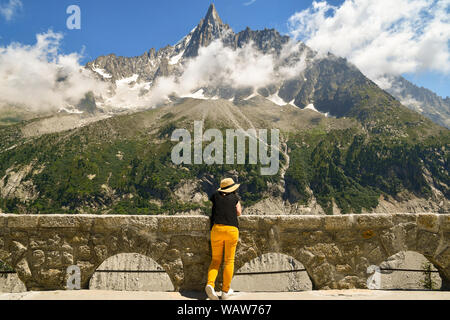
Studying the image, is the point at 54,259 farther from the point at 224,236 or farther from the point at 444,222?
the point at 444,222

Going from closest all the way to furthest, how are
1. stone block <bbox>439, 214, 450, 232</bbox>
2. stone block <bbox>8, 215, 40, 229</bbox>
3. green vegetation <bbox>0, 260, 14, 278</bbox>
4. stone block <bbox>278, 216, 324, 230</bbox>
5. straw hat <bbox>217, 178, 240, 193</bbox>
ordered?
straw hat <bbox>217, 178, 240, 193</bbox> → stone block <bbox>8, 215, 40, 229</bbox> → stone block <bbox>278, 216, 324, 230</bbox> → stone block <bbox>439, 214, 450, 232</bbox> → green vegetation <bbox>0, 260, 14, 278</bbox>

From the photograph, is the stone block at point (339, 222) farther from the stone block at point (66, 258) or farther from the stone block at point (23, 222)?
the stone block at point (23, 222)

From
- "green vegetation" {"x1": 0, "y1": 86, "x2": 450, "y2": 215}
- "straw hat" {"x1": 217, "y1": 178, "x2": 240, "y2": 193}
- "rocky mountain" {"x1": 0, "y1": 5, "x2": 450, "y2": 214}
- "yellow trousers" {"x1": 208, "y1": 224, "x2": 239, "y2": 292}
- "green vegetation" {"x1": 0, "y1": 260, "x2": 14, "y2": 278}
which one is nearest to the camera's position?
"yellow trousers" {"x1": 208, "y1": 224, "x2": 239, "y2": 292}

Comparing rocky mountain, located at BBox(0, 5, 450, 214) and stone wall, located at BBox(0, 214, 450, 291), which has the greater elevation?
rocky mountain, located at BBox(0, 5, 450, 214)

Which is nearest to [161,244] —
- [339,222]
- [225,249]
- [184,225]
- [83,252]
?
[184,225]

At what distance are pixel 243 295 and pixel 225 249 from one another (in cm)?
82

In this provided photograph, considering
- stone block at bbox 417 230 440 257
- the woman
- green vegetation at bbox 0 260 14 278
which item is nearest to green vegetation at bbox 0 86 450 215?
green vegetation at bbox 0 260 14 278

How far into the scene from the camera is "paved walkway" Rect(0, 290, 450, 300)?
518 cm

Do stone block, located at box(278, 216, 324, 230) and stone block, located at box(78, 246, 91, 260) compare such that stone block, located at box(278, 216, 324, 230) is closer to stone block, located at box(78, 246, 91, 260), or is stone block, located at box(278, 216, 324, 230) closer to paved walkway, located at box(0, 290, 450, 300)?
paved walkway, located at box(0, 290, 450, 300)

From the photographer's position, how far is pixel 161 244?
580 cm

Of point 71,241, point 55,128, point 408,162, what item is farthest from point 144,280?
point 55,128

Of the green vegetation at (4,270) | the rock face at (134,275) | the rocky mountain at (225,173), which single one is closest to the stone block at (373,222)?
the green vegetation at (4,270)

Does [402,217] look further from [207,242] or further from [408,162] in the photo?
[408,162]

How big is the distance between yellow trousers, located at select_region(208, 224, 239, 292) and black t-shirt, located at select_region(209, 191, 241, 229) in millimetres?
80
